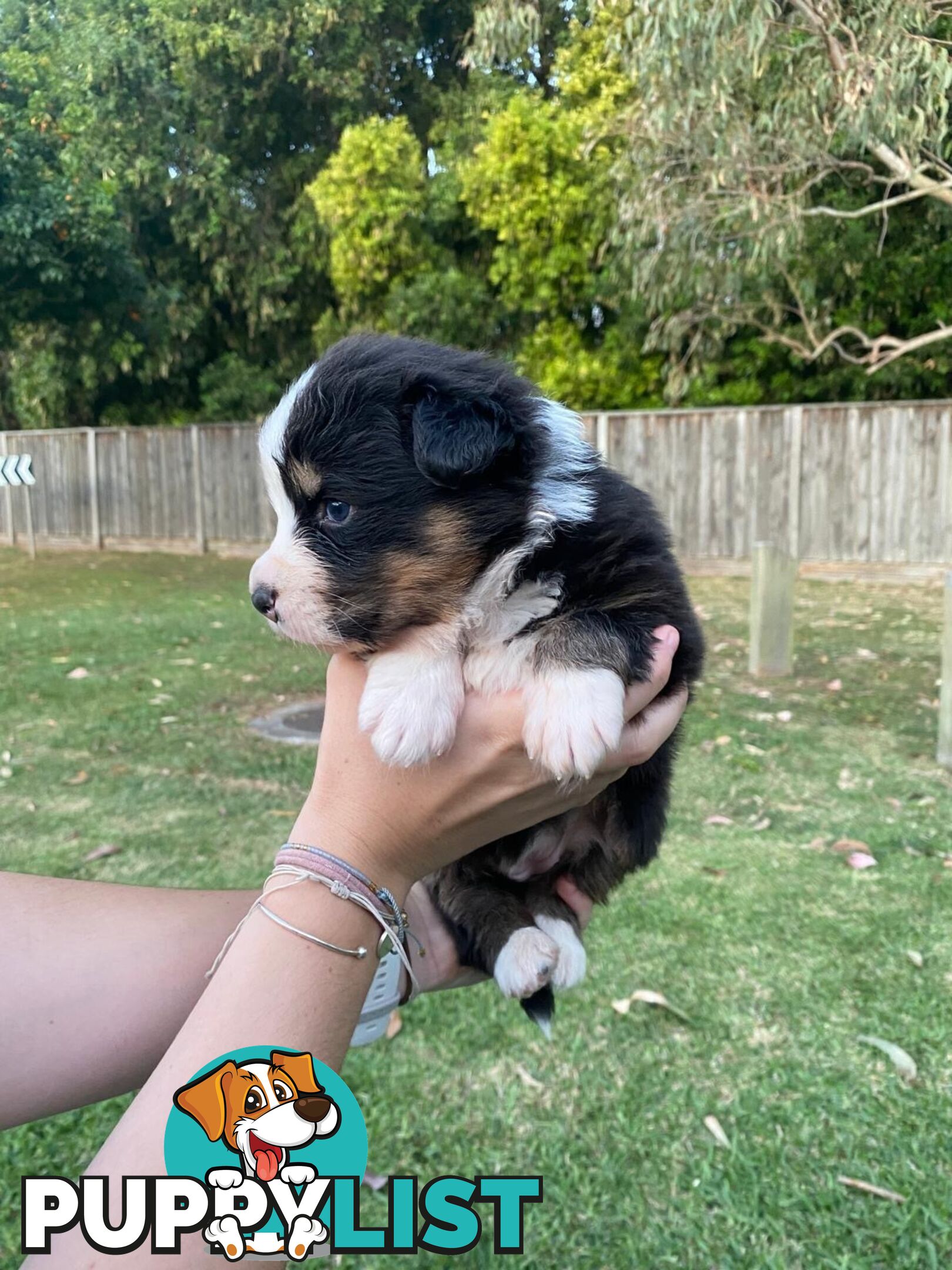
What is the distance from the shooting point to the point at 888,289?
50.2 feet

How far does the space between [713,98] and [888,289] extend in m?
6.68

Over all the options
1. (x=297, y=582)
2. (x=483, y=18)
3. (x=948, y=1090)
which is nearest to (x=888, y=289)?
(x=483, y=18)

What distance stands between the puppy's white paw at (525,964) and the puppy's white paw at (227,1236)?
40.0 inches

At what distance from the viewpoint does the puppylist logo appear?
4.05ft

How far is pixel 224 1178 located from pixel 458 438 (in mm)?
1300

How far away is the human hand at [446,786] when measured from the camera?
67.2 inches

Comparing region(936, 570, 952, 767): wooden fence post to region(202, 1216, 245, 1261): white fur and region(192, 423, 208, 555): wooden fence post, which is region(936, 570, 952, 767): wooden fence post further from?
region(192, 423, 208, 555): wooden fence post

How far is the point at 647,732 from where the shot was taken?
1.93 m

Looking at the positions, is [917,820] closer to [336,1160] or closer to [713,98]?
[336,1160]

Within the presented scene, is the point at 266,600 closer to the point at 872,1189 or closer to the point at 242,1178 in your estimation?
the point at 242,1178

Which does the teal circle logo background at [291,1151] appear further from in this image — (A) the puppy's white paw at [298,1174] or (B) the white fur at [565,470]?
(B) the white fur at [565,470]

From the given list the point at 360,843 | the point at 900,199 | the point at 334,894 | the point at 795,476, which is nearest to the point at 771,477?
the point at 795,476

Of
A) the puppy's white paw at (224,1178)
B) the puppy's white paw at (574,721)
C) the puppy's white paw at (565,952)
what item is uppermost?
the puppy's white paw at (574,721)

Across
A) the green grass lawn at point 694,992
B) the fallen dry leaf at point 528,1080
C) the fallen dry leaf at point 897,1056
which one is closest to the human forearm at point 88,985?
the green grass lawn at point 694,992
